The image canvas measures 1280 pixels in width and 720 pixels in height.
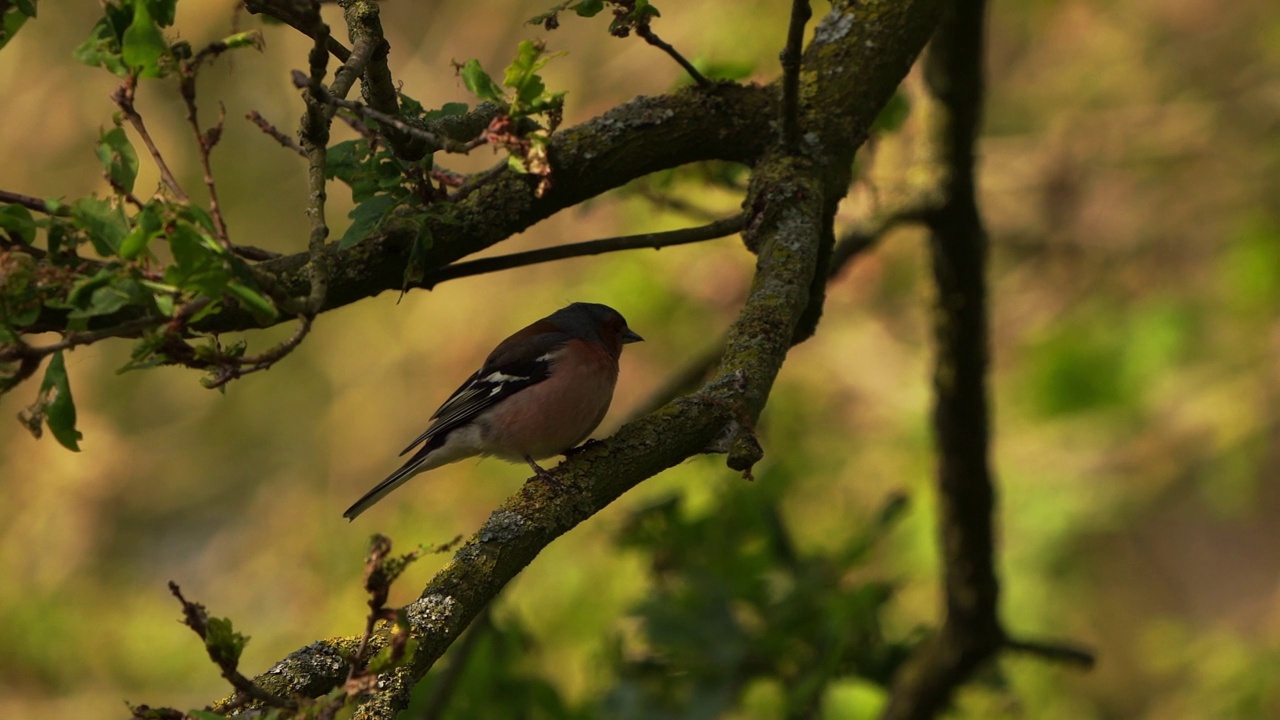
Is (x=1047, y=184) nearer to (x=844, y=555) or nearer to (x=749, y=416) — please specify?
(x=844, y=555)

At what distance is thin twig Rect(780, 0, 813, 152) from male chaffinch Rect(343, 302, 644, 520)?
1.53 m

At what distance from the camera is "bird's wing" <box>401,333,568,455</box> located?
518 centimetres

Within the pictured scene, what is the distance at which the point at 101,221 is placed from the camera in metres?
2.27

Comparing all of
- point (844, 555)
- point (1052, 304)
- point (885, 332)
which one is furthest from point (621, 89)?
point (844, 555)

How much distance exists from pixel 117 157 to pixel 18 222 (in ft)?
0.87

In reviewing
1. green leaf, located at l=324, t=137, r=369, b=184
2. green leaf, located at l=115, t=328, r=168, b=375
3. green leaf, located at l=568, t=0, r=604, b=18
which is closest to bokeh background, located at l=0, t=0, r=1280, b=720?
green leaf, located at l=324, t=137, r=369, b=184

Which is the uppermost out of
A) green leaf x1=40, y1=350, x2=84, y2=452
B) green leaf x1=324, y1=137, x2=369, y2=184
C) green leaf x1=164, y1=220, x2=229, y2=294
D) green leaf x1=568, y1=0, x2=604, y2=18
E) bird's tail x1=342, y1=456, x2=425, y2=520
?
bird's tail x1=342, y1=456, x2=425, y2=520

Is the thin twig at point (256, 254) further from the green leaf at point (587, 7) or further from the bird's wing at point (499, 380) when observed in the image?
the bird's wing at point (499, 380)

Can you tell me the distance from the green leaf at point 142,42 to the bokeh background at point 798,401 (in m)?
4.14

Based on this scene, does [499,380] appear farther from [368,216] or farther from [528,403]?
[368,216]

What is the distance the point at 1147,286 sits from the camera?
9.51 metres

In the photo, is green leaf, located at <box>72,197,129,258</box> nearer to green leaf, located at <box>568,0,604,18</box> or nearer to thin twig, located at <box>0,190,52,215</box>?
thin twig, located at <box>0,190,52,215</box>

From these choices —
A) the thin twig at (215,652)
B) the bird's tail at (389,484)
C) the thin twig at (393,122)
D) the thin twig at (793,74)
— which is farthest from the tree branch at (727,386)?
the bird's tail at (389,484)

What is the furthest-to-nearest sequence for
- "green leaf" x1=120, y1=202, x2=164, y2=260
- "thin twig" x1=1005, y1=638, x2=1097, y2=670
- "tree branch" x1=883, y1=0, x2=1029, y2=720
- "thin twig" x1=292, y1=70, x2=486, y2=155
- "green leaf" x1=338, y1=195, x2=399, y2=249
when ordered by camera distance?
"thin twig" x1=1005, y1=638, x2=1097, y2=670 → "tree branch" x1=883, y1=0, x2=1029, y2=720 → "green leaf" x1=338, y1=195, x2=399, y2=249 → "thin twig" x1=292, y1=70, x2=486, y2=155 → "green leaf" x1=120, y1=202, x2=164, y2=260
